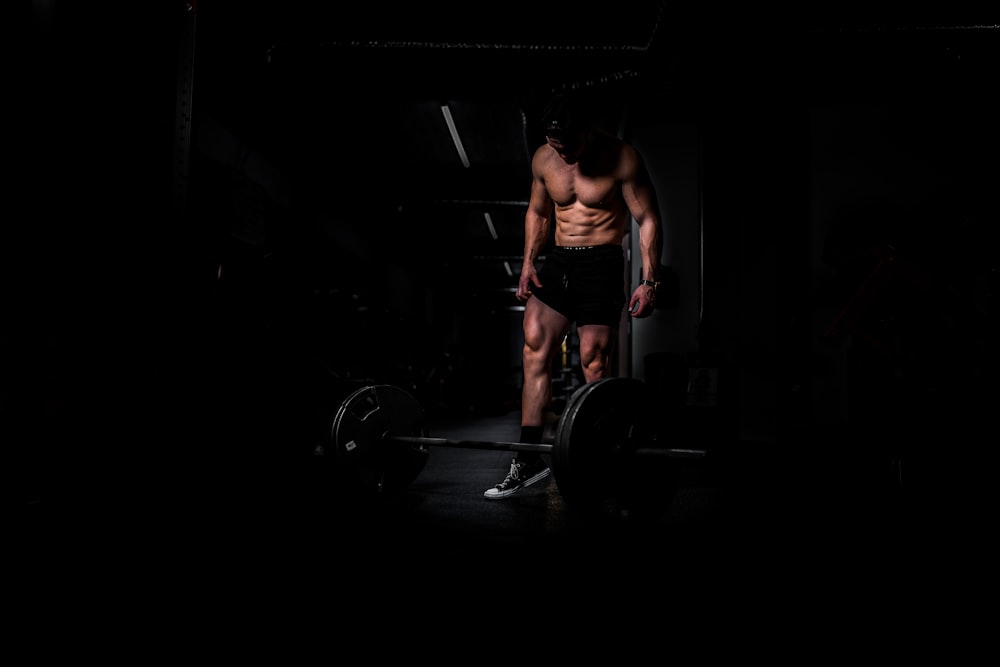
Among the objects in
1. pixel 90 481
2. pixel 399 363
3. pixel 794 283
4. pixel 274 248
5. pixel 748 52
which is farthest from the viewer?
pixel 399 363

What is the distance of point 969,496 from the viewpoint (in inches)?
77.9

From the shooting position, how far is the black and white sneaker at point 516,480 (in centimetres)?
211

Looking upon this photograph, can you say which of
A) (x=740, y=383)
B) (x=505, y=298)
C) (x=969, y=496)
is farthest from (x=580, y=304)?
(x=505, y=298)

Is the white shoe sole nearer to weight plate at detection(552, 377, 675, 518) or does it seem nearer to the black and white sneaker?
the black and white sneaker

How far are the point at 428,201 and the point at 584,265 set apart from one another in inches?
197

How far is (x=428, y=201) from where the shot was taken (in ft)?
22.6

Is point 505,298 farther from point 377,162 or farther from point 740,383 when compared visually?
point 740,383

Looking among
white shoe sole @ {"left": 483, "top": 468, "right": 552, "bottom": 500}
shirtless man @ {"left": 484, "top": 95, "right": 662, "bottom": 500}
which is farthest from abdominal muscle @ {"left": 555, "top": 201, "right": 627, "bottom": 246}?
white shoe sole @ {"left": 483, "top": 468, "right": 552, "bottom": 500}

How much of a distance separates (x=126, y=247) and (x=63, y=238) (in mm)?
158

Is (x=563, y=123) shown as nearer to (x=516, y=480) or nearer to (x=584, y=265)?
(x=584, y=265)

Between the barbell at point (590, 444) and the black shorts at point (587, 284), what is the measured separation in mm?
561

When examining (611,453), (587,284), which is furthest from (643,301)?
(611,453)

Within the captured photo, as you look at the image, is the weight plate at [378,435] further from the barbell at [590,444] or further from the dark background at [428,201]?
the dark background at [428,201]

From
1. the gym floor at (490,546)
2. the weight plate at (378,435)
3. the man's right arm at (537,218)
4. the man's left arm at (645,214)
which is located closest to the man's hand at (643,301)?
the man's left arm at (645,214)
